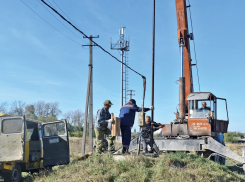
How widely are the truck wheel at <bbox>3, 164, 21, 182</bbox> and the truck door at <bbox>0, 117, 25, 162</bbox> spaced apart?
499 millimetres

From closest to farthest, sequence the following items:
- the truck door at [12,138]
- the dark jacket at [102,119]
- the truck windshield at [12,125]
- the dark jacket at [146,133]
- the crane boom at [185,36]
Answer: the truck door at [12,138] < the truck windshield at [12,125] < the dark jacket at [102,119] < the dark jacket at [146,133] < the crane boom at [185,36]

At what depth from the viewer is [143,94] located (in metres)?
11.9

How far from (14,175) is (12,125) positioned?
157cm

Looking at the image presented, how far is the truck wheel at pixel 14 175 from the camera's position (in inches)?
364

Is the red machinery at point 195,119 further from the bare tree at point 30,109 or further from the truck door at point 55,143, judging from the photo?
the bare tree at point 30,109

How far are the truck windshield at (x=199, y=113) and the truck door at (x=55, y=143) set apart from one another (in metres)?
5.35

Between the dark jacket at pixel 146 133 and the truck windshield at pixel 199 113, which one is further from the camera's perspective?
the truck windshield at pixel 199 113

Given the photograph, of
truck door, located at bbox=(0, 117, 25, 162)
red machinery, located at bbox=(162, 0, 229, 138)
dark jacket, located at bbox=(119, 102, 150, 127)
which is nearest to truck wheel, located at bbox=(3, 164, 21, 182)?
truck door, located at bbox=(0, 117, 25, 162)

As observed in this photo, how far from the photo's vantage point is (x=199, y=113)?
1266 centimetres

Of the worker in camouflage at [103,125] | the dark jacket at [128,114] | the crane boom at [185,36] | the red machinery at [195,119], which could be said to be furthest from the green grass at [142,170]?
the crane boom at [185,36]

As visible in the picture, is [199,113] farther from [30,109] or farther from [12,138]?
[30,109]

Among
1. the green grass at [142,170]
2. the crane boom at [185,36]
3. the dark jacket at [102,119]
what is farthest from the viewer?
the crane boom at [185,36]

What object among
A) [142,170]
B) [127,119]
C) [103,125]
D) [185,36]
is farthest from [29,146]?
[185,36]

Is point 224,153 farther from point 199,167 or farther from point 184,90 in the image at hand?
point 184,90
